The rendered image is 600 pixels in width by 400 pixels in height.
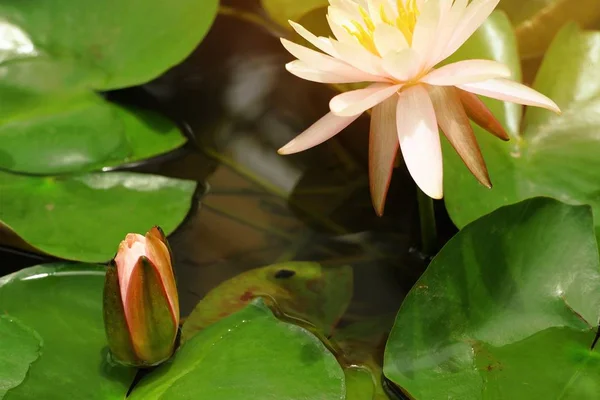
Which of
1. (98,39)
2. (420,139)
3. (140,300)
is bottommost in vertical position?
(140,300)

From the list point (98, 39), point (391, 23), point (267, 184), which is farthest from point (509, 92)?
point (98, 39)

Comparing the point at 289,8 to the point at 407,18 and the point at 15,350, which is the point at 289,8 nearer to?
the point at 407,18

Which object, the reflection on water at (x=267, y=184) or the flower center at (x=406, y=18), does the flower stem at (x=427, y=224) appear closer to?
the reflection on water at (x=267, y=184)

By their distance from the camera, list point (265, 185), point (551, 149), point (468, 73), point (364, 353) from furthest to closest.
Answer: point (265, 185), point (551, 149), point (364, 353), point (468, 73)

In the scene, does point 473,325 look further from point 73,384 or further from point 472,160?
point 73,384

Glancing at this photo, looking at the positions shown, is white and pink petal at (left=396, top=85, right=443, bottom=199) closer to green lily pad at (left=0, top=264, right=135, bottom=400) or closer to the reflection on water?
the reflection on water
